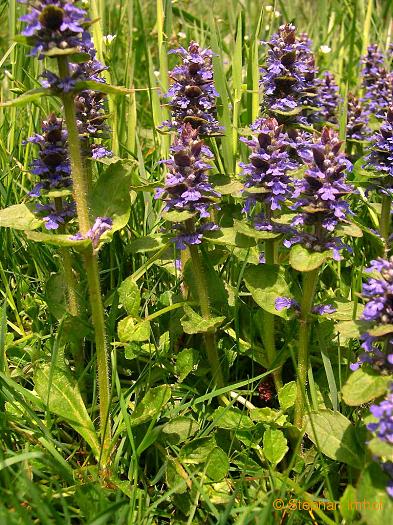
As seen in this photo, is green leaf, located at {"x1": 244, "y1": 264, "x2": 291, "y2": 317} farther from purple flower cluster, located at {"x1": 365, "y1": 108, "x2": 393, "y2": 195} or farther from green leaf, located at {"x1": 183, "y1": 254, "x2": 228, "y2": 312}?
purple flower cluster, located at {"x1": 365, "y1": 108, "x2": 393, "y2": 195}

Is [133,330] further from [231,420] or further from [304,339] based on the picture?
[304,339]

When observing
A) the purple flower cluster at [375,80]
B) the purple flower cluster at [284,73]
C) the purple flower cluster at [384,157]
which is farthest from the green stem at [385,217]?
the purple flower cluster at [375,80]

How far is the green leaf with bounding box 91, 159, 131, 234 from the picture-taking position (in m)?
2.36

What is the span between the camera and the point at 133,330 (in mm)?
2584

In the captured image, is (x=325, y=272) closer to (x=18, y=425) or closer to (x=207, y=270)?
(x=207, y=270)

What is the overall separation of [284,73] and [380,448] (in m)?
1.90

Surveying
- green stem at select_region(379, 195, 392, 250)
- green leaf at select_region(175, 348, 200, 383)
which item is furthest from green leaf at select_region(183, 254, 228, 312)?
green stem at select_region(379, 195, 392, 250)

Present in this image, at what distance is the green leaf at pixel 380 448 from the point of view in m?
1.69

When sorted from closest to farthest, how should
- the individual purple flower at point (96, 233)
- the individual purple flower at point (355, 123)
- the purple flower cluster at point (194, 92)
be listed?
the individual purple flower at point (96, 233) → the purple flower cluster at point (194, 92) → the individual purple flower at point (355, 123)

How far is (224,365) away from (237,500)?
0.68 meters

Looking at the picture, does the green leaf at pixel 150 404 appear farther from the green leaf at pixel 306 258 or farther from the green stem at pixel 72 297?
the green leaf at pixel 306 258

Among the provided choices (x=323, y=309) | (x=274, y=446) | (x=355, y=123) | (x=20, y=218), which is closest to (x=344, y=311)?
(x=323, y=309)

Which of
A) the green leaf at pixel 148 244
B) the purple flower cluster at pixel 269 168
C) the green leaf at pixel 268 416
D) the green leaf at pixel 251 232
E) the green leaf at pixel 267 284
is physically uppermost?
the purple flower cluster at pixel 269 168

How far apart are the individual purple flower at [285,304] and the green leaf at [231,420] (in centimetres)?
42
